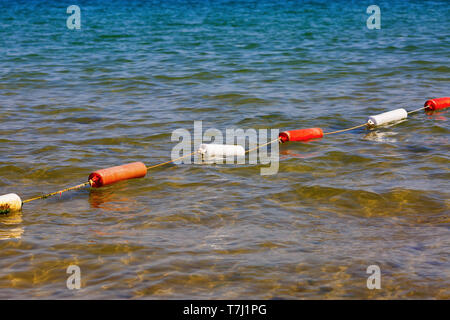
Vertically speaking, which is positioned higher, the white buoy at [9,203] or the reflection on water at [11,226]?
the white buoy at [9,203]

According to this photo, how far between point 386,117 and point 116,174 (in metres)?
5.12

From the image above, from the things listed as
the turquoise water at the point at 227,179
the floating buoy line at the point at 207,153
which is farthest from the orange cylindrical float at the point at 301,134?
the turquoise water at the point at 227,179

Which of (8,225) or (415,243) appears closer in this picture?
(415,243)

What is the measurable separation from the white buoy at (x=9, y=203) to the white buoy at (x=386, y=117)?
6.16m

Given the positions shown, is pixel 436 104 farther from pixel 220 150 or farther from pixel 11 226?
pixel 11 226

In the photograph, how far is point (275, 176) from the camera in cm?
855

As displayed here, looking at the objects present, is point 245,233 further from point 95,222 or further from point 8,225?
point 8,225

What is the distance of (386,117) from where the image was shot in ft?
35.6

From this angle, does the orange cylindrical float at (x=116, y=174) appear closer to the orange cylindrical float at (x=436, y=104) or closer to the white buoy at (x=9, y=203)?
the white buoy at (x=9, y=203)

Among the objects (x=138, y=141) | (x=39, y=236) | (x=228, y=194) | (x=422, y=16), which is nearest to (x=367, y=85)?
(x=138, y=141)

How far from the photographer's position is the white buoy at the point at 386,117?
1072cm

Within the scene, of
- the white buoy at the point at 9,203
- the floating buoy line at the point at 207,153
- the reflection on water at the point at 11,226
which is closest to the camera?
the reflection on water at the point at 11,226

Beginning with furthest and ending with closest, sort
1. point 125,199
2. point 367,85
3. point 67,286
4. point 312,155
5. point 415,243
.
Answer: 1. point 367,85
2. point 312,155
3. point 125,199
4. point 415,243
5. point 67,286

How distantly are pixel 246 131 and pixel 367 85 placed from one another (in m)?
4.76
